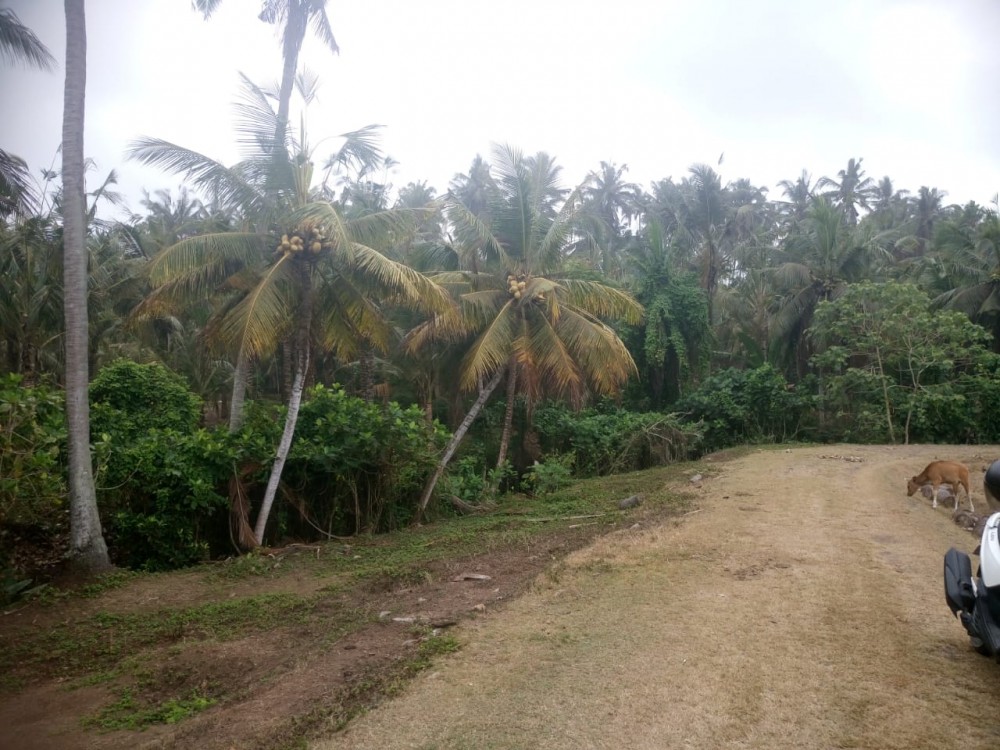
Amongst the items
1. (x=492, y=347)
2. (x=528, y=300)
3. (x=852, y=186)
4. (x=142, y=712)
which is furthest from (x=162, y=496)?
(x=852, y=186)

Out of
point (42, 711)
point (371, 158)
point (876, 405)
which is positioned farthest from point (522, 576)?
point (876, 405)

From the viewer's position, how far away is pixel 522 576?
6.73m

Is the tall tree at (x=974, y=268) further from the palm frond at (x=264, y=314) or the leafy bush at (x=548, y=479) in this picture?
the palm frond at (x=264, y=314)

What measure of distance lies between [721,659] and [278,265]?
7.27 metres

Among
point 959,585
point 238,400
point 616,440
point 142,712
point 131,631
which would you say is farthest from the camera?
point 616,440

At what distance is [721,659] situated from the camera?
164 inches

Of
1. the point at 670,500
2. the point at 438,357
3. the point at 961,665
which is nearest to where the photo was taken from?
the point at 961,665

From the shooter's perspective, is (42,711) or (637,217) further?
(637,217)

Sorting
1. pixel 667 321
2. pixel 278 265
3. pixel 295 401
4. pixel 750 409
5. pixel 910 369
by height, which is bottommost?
pixel 750 409

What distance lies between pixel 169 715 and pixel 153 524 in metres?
5.02

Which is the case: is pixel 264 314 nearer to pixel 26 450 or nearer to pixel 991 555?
pixel 26 450

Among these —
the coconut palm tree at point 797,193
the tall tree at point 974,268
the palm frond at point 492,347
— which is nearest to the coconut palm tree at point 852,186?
the coconut palm tree at point 797,193

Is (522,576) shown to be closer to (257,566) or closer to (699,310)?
(257,566)

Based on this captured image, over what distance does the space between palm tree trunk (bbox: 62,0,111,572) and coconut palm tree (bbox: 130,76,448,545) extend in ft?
4.25
